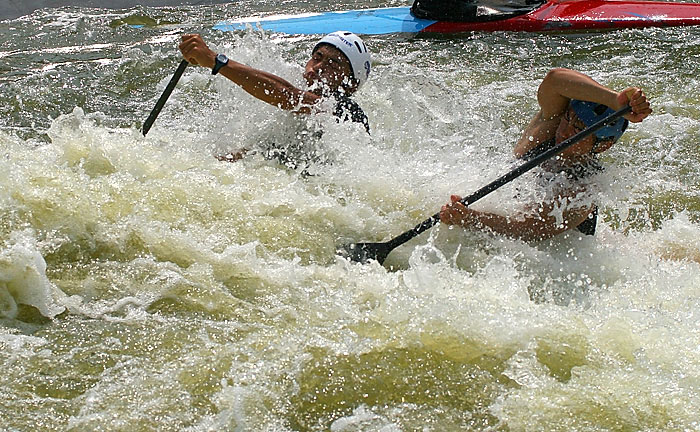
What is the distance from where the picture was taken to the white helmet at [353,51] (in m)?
4.77

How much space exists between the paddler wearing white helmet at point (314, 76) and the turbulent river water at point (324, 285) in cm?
14

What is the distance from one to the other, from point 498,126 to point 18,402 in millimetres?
4408

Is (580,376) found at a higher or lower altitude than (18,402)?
lower

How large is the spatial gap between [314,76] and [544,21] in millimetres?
4808

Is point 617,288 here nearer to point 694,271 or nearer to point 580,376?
point 694,271

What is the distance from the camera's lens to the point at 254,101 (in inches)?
202

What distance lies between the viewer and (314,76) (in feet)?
15.7

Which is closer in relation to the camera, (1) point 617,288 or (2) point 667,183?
(1) point 617,288

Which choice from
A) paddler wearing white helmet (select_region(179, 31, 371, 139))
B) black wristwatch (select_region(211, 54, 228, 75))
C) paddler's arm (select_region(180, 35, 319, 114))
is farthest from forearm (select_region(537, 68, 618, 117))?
black wristwatch (select_region(211, 54, 228, 75))

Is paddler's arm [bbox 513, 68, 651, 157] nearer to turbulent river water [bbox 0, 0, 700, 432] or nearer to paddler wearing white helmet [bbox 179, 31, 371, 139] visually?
Answer: turbulent river water [bbox 0, 0, 700, 432]

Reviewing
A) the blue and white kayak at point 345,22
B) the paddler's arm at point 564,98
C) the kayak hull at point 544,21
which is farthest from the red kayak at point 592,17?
the paddler's arm at point 564,98

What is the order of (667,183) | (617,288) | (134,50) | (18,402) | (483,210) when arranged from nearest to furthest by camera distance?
(18,402) < (617,288) < (483,210) < (667,183) < (134,50)

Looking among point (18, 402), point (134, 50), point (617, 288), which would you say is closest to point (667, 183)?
point (617, 288)

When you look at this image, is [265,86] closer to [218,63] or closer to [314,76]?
[218,63]
